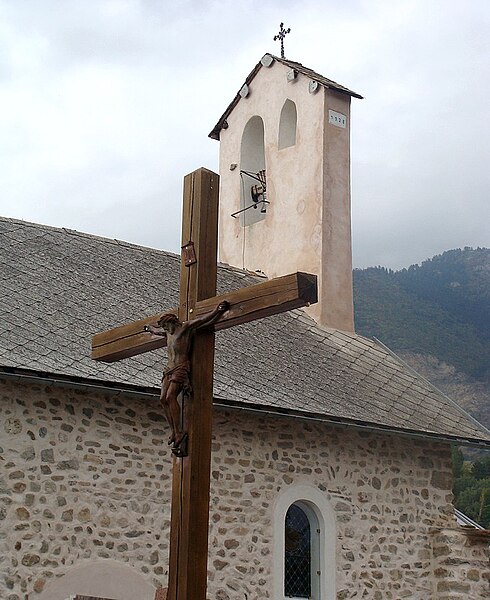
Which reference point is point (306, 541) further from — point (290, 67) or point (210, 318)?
point (290, 67)

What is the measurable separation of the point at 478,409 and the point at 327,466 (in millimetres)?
26134

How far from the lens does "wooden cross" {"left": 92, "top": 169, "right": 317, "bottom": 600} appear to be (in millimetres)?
3994

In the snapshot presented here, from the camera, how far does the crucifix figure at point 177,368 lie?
418 cm

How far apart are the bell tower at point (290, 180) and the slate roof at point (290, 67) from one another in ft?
0.05

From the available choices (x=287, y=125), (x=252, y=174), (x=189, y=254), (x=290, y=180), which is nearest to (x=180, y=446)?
(x=189, y=254)

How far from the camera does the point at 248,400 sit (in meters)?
8.80

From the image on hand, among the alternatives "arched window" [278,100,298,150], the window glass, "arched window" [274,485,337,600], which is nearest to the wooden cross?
"arched window" [274,485,337,600]

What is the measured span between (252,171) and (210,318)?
9.70 m

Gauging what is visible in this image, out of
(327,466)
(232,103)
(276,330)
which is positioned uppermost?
(232,103)

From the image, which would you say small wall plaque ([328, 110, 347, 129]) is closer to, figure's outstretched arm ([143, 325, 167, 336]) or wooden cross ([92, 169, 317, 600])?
wooden cross ([92, 169, 317, 600])

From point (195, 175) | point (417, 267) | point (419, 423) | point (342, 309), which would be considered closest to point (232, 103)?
point (342, 309)

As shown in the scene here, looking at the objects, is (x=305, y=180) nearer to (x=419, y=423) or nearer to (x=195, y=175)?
(x=419, y=423)

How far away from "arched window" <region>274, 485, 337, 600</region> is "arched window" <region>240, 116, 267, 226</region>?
16.7ft

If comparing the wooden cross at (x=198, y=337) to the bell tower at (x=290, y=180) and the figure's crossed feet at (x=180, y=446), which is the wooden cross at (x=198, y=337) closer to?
the figure's crossed feet at (x=180, y=446)
